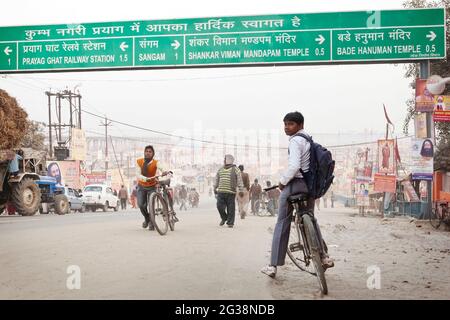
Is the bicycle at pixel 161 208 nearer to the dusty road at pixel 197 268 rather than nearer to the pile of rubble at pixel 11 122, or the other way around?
the dusty road at pixel 197 268

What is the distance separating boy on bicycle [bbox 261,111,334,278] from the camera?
5277 millimetres

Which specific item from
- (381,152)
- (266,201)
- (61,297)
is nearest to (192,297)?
(61,297)

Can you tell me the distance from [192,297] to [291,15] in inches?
508

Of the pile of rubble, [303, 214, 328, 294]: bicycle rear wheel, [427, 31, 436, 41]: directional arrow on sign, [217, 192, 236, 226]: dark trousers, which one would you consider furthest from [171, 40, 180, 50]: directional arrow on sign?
[303, 214, 328, 294]: bicycle rear wheel

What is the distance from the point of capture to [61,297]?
466cm

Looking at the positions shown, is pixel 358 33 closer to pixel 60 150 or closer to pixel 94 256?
pixel 94 256

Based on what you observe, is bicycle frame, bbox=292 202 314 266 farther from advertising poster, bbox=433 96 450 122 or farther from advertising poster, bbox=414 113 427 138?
advertising poster, bbox=414 113 427 138

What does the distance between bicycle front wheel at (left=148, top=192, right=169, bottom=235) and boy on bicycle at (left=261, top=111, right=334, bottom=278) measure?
14.8 feet

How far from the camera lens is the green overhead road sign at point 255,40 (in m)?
15.9

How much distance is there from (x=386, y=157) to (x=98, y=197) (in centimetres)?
1787

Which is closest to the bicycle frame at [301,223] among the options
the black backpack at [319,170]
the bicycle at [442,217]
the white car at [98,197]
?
the black backpack at [319,170]

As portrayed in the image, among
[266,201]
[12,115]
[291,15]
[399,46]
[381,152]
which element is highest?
[291,15]

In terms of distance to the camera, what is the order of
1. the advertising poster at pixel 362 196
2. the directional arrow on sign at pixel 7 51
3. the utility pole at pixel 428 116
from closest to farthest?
Answer: the utility pole at pixel 428 116
the directional arrow on sign at pixel 7 51
the advertising poster at pixel 362 196

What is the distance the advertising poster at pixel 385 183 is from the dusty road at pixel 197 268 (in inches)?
442
